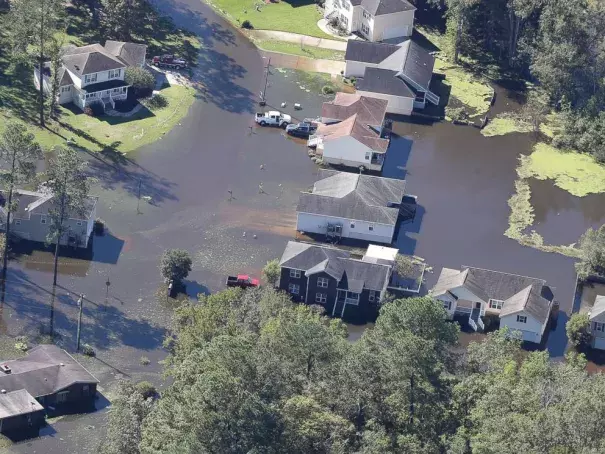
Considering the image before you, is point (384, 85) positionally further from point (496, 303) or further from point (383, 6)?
point (496, 303)

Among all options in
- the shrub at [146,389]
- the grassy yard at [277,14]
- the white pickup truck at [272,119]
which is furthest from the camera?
the grassy yard at [277,14]

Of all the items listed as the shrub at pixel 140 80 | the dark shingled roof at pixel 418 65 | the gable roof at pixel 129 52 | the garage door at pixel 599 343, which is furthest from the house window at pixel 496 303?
the gable roof at pixel 129 52

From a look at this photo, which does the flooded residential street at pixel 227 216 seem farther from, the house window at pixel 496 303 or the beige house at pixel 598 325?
the house window at pixel 496 303

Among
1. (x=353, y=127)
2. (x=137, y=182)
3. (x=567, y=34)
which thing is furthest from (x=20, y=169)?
(x=567, y=34)

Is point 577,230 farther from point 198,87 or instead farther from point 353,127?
point 198,87

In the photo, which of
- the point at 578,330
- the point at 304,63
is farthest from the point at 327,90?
the point at 578,330

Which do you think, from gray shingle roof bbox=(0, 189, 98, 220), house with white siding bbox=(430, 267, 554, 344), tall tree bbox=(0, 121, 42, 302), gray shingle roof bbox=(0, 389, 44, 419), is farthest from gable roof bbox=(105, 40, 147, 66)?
gray shingle roof bbox=(0, 389, 44, 419)

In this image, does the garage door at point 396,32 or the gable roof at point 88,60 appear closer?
the gable roof at point 88,60

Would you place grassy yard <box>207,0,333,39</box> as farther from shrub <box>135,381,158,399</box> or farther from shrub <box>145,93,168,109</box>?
shrub <box>135,381,158,399</box>
